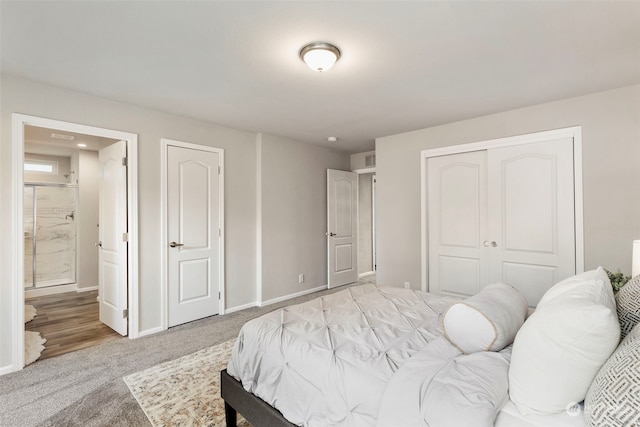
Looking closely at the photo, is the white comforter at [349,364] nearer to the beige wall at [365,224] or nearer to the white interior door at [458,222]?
the white interior door at [458,222]

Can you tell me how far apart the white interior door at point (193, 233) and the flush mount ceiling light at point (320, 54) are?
218 cm

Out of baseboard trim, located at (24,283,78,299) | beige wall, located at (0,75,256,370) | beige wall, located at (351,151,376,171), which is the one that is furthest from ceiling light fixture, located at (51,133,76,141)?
beige wall, located at (351,151,376,171)

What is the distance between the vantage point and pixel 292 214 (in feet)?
15.9

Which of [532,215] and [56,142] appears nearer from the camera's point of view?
[532,215]

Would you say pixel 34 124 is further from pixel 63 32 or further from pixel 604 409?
pixel 604 409

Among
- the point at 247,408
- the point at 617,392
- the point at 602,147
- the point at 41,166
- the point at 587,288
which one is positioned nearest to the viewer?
the point at 617,392

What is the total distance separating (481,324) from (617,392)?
21.3 inches

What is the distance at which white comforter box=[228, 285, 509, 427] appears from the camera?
3.82 feet

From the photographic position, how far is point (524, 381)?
105 centimetres

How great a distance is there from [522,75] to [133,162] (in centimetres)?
381

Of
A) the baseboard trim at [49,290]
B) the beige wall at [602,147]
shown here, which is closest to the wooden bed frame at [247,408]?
the beige wall at [602,147]

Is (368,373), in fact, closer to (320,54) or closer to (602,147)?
(320,54)

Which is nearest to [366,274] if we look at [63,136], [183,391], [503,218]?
[503,218]

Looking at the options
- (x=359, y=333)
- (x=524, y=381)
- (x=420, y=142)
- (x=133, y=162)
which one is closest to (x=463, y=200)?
(x=420, y=142)
